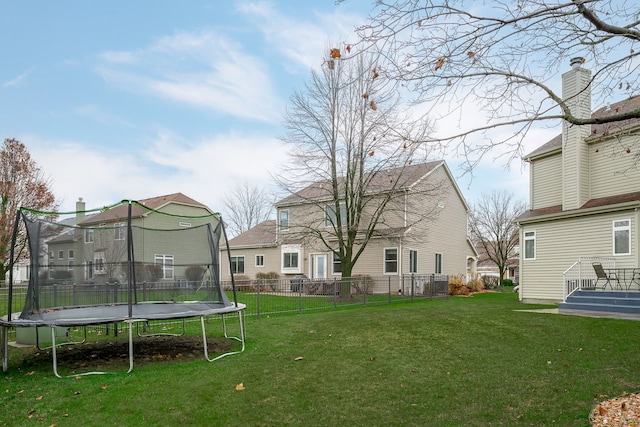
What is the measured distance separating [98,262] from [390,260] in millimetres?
18666

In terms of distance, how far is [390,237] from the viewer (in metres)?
22.5

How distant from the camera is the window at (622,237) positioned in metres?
15.2

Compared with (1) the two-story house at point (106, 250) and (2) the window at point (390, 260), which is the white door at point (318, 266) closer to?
(2) the window at point (390, 260)

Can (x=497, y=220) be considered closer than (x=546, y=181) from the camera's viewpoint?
No

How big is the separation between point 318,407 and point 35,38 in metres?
12.2

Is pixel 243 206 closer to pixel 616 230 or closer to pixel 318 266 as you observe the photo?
pixel 318 266

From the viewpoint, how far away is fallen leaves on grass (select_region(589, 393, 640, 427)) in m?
4.35

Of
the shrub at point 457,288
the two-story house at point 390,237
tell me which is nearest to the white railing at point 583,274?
the two-story house at point 390,237

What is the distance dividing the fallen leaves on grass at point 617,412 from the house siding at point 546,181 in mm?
15082

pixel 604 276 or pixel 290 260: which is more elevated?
pixel 604 276

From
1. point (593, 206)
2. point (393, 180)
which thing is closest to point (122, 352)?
point (393, 180)

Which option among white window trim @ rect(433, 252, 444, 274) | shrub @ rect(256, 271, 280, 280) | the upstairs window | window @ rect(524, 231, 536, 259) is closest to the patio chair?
window @ rect(524, 231, 536, 259)

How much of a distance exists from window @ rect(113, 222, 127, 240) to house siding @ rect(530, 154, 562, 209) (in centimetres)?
1681

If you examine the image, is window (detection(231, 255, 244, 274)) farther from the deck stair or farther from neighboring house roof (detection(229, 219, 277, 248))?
the deck stair
